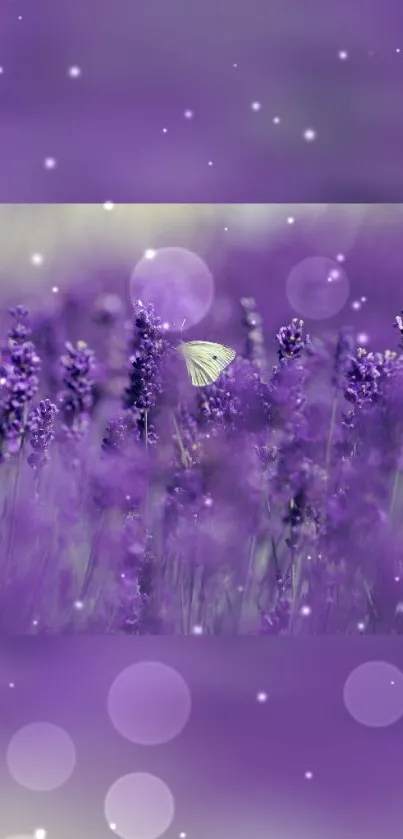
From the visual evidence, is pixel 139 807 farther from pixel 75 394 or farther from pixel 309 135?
pixel 309 135

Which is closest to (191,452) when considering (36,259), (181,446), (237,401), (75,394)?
(181,446)

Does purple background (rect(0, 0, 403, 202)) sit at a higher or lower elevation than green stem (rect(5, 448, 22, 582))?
higher

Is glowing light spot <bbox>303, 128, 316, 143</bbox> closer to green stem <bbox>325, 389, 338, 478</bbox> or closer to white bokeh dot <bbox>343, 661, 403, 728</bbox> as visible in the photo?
green stem <bbox>325, 389, 338, 478</bbox>

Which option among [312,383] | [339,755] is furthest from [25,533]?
[339,755]

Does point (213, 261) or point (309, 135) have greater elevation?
point (309, 135)

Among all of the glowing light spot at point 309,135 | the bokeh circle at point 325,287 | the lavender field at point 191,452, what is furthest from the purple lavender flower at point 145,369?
the glowing light spot at point 309,135

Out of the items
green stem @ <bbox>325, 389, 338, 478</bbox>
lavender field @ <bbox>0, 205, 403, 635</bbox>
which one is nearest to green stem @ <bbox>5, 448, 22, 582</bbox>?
lavender field @ <bbox>0, 205, 403, 635</bbox>
